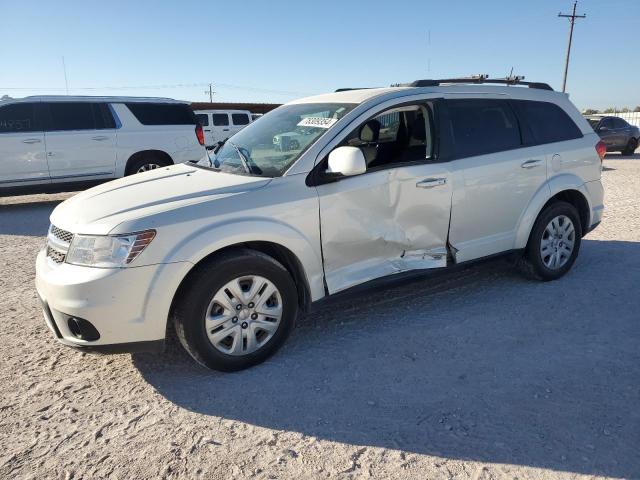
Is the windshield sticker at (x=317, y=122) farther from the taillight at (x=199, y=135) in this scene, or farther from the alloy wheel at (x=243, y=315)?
the taillight at (x=199, y=135)

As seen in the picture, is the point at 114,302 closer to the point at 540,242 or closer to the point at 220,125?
the point at 540,242

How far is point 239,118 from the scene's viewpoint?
20531mm

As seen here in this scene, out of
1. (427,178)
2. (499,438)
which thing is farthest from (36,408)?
(427,178)

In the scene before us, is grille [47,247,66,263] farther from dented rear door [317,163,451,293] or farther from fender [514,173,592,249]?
fender [514,173,592,249]

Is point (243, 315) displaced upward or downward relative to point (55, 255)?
downward

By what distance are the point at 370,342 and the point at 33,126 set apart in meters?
7.94

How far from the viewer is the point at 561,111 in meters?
4.88

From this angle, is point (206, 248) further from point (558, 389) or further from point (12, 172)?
point (12, 172)

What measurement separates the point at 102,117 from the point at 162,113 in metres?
1.17

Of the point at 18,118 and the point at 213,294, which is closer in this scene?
the point at 213,294

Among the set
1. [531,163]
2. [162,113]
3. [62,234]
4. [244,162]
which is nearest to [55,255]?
[62,234]

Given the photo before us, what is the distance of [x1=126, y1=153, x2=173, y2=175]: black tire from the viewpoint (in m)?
9.68

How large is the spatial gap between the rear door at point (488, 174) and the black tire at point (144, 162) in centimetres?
720

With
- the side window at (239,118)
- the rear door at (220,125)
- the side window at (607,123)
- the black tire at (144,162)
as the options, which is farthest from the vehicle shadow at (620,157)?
the black tire at (144,162)
